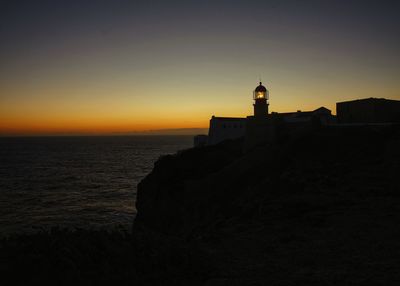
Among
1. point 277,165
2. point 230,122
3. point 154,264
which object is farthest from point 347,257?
point 230,122

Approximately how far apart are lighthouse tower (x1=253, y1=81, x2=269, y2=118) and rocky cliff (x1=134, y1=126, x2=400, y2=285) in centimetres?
789

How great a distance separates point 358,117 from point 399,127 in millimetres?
9572

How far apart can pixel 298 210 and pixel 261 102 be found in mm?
25355

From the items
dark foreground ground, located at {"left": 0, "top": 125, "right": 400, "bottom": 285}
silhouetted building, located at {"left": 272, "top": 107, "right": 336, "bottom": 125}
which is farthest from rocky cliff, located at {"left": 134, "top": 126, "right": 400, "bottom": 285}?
silhouetted building, located at {"left": 272, "top": 107, "right": 336, "bottom": 125}

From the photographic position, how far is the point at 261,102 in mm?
36812

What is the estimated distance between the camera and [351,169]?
1950 cm

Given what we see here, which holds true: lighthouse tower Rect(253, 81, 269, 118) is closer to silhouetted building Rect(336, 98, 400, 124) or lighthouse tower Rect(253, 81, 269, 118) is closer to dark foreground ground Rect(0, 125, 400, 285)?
silhouetted building Rect(336, 98, 400, 124)

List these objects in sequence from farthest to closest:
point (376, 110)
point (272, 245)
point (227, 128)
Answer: point (227, 128)
point (376, 110)
point (272, 245)

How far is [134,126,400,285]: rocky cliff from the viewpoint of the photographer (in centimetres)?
755

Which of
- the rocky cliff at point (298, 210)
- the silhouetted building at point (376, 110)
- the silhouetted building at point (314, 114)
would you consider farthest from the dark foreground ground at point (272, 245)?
the silhouetted building at point (314, 114)

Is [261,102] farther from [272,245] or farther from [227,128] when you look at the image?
[272,245]

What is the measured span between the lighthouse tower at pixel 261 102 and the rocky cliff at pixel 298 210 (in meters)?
7.89

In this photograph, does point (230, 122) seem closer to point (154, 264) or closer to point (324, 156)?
point (324, 156)

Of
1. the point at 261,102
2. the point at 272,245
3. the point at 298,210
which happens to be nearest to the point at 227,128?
the point at 261,102
